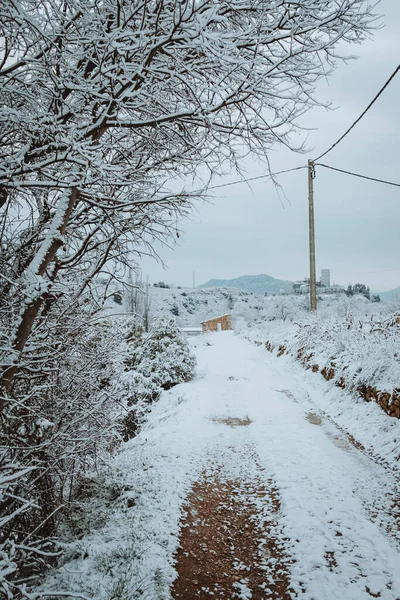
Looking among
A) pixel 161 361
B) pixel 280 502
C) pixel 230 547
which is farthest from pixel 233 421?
pixel 161 361

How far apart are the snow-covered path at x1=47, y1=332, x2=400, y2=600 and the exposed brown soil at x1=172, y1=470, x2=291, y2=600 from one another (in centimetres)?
10

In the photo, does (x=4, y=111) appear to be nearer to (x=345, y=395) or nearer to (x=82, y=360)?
(x=82, y=360)

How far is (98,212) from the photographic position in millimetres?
3328

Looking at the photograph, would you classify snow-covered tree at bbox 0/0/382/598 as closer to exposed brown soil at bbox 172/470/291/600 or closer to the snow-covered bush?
exposed brown soil at bbox 172/470/291/600

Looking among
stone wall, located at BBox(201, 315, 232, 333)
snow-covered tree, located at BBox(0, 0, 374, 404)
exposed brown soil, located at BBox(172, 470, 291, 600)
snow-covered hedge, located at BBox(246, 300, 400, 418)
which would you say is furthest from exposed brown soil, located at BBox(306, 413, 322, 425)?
stone wall, located at BBox(201, 315, 232, 333)

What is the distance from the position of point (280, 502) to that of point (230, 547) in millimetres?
915

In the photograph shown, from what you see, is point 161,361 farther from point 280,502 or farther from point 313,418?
point 280,502

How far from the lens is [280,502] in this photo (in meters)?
4.00

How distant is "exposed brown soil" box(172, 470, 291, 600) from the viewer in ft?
9.23

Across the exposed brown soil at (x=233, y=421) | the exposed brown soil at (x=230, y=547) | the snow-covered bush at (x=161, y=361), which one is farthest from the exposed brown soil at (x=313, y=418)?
the snow-covered bush at (x=161, y=361)

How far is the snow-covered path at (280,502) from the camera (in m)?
2.78

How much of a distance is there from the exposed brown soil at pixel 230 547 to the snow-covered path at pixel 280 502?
102mm

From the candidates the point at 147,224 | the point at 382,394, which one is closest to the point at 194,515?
the point at 147,224

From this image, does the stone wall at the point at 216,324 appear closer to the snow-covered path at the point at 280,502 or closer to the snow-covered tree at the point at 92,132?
the snow-covered path at the point at 280,502
